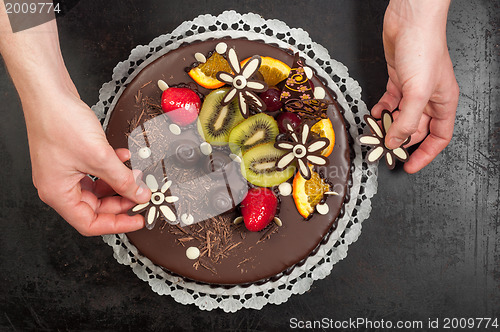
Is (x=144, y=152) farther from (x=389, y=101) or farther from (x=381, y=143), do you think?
(x=389, y=101)

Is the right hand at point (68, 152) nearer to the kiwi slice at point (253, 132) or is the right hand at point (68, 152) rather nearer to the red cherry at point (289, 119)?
the kiwi slice at point (253, 132)

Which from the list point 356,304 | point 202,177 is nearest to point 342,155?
point 202,177

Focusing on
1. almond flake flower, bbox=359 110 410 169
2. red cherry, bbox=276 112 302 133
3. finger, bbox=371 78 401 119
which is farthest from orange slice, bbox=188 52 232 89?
finger, bbox=371 78 401 119

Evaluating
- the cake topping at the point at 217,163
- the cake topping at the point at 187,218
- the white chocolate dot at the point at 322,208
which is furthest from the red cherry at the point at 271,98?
the cake topping at the point at 187,218

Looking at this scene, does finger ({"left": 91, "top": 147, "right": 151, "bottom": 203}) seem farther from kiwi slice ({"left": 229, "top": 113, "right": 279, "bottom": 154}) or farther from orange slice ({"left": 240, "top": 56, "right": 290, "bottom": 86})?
orange slice ({"left": 240, "top": 56, "right": 290, "bottom": 86})

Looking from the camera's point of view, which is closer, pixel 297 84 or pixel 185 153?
pixel 297 84

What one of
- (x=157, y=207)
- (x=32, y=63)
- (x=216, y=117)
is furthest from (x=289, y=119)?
(x=32, y=63)

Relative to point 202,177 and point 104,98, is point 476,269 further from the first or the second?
point 104,98
